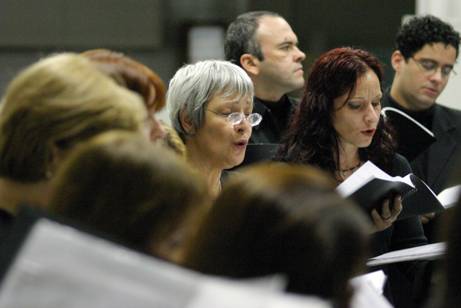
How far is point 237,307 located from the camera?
1.22 metres

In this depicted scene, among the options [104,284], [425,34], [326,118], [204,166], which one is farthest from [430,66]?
[104,284]

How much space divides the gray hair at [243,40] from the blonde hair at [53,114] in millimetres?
2900

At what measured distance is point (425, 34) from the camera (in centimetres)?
525

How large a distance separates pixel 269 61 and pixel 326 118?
1132 millimetres

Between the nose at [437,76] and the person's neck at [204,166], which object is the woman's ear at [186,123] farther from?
the nose at [437,76]

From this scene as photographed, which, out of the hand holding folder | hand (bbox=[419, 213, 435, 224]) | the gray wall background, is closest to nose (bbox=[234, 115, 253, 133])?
the hand holding folder

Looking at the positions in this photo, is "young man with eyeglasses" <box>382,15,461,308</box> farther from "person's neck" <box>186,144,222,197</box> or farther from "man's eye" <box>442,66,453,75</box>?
"person's neck" <box>186,144,222,197</box>

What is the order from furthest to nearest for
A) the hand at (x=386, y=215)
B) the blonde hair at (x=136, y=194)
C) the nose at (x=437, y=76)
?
the nose at (x=437, y=76)
the hand at (x=386, y=215)
the blonde hair at (x=136, y=194)

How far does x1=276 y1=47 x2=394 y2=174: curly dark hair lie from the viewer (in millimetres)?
3688

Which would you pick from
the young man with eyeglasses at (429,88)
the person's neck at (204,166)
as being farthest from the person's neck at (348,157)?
the young man with eyeglasses at (429,88)

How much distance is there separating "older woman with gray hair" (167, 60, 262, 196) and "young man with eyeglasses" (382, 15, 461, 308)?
964 mm

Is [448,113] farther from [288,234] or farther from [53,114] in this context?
[288,234]

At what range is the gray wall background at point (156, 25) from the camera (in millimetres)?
6887

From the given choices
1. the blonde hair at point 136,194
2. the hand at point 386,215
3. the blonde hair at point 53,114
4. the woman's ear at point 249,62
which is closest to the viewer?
the blonde hair at point 136,194
